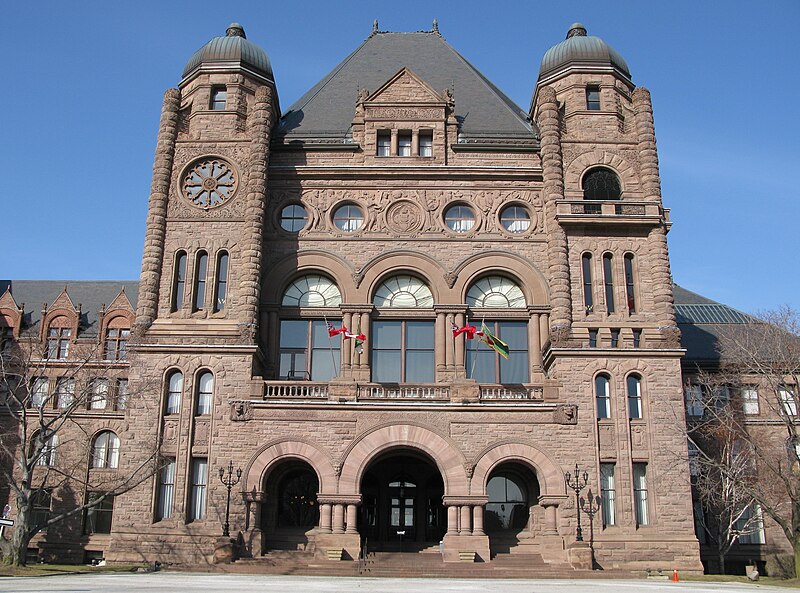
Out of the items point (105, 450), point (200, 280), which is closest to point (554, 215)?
point (200, 280)

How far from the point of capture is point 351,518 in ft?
108

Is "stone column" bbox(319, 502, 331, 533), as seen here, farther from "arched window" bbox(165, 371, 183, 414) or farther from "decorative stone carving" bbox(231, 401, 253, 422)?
"arched window" bbox(165, 371, 183, 414)

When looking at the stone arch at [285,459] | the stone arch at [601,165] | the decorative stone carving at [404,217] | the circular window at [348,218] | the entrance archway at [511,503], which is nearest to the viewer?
the stone arch at [285,459]

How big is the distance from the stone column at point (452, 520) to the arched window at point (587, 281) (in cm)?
1025

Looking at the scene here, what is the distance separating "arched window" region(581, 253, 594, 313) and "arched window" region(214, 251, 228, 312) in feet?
50.4

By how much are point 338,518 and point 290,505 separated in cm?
364

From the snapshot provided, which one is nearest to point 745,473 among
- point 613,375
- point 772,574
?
point 772,574

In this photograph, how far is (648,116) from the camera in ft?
130

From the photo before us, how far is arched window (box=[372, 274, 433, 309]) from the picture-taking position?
39.2m

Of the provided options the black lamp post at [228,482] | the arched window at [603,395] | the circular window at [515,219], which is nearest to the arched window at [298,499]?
the black lamp post at [228,482]

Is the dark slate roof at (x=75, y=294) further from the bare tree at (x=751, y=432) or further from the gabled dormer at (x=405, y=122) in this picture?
the bare tree at (x=751, y=432)

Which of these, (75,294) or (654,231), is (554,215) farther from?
(75,294)

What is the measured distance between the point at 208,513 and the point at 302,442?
4438 millimetres

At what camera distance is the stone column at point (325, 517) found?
32.8 m
